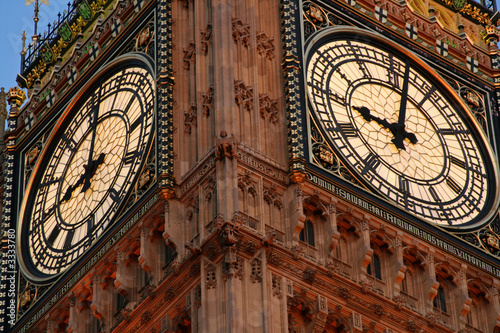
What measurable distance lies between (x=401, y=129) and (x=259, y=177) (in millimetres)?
4353

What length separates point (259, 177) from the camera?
111 ft

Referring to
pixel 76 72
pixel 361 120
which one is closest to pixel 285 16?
pixel 361 120

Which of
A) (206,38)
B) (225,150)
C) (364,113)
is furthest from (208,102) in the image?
(364,113)

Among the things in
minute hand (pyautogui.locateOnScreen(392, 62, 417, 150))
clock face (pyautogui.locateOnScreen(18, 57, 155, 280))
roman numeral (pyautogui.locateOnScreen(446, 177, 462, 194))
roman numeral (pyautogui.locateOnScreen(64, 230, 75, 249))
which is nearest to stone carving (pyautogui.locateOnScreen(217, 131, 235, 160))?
clock face (pyautogui.locateOnScreen(18, 57, 155, 280))

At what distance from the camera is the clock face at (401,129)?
3609cm

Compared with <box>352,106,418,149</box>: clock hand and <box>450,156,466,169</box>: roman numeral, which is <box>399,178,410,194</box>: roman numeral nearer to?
<box>352,106,418,149</box>: clock hand

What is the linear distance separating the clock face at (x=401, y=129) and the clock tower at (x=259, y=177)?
0.04m

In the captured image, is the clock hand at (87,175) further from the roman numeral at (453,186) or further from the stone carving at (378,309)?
the stone carving at (378,309)

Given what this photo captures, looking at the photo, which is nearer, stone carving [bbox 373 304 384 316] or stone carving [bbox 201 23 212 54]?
stone carving [bbox 373 304 384 316]

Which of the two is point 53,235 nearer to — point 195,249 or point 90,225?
point 90,225

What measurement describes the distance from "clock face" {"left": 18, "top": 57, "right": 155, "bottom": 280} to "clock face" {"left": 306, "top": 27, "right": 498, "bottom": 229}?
11.0 ft

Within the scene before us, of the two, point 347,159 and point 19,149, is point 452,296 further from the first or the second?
point 19,149

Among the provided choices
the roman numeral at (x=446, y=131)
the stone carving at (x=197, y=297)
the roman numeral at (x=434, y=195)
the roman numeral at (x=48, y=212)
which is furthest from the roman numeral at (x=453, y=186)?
the roman numeral at (x=48, y=212)

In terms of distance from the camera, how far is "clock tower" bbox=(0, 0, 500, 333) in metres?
33.3
